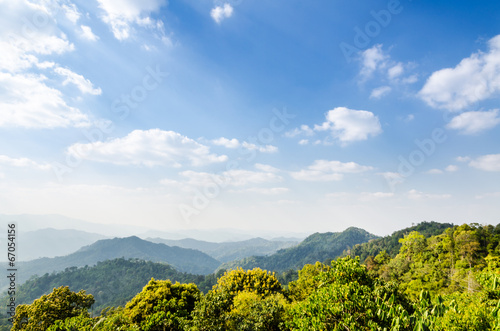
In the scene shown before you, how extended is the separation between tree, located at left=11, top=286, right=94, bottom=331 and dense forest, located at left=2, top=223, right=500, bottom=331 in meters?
0.10

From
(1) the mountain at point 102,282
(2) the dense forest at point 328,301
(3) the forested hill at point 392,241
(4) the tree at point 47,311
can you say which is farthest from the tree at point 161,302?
(1) the mountain at point 102,282

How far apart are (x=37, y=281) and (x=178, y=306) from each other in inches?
8700

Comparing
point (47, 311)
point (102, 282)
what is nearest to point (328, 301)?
point (47, 311)

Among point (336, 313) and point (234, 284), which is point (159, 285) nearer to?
point (234, 284)

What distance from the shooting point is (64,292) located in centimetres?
3069

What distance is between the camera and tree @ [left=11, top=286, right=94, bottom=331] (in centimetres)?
2612

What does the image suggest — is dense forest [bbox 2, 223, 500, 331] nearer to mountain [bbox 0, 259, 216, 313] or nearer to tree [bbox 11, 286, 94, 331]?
tree [bbox 11, 286, 94, 331]

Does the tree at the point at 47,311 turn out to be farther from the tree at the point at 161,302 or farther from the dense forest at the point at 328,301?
the tree at the point at 161,302

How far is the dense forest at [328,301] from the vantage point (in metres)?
6.91

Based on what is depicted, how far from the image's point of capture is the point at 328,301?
802 centimetres

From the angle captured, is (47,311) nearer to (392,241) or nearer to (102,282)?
(392,241)

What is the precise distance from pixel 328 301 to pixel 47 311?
109 ft

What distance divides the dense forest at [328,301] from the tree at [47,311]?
0.10 metres

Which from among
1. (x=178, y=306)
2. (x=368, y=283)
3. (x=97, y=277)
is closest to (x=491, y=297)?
(x=368, y=283)
